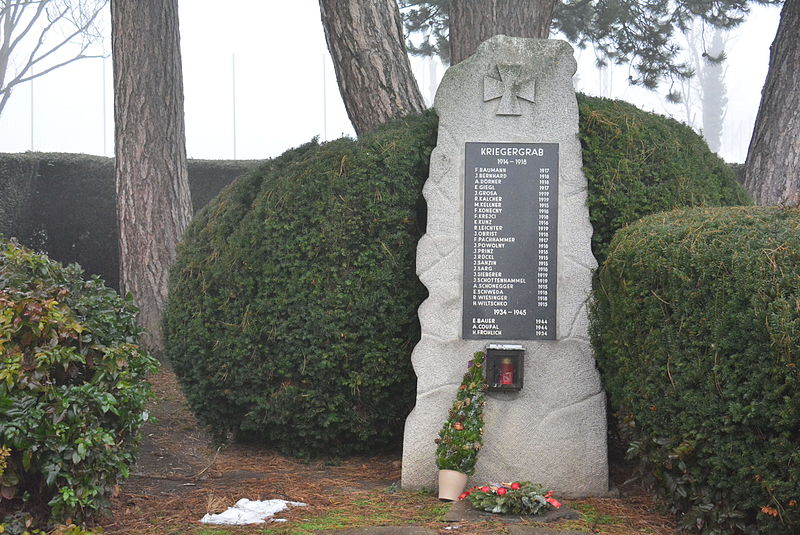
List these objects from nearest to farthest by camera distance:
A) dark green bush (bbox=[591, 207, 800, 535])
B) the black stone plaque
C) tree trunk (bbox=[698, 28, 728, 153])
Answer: dark green bush (bbox=[591, 207, 800, 535]) < the black stone plaque < tree trunk (bbox=[698, 28, 728, 153])

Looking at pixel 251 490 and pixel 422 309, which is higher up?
pixel 422 309

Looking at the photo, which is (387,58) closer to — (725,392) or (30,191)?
(725,392)

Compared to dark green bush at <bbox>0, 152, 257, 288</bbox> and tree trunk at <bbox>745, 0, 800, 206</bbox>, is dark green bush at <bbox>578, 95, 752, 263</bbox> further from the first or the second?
dark green bush at <bbox>0, 152, 257, 288</bbox>

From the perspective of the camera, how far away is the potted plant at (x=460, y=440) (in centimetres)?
462

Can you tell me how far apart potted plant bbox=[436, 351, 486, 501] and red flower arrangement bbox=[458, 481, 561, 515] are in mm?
157

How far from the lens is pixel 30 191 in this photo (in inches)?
457

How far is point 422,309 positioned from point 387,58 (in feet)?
9.61

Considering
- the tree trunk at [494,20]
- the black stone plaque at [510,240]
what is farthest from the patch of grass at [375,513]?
the tree trunk at [494,20]

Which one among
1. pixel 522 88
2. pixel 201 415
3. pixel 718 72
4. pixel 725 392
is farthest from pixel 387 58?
pixel 718 72

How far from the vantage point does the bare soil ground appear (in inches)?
164

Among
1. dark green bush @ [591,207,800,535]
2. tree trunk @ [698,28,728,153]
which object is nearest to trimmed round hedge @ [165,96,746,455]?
dark green bush @ [591,207,800,535]

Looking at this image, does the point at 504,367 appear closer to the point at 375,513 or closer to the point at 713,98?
the point at 375,513

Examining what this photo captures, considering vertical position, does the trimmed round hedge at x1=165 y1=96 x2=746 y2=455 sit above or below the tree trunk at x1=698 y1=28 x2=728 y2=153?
below

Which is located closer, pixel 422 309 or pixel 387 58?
pixel 422 309
